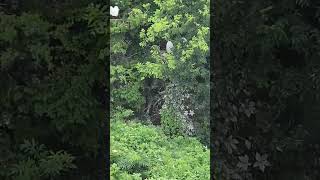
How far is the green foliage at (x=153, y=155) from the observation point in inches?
132

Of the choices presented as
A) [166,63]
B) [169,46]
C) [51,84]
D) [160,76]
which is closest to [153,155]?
[160,76]

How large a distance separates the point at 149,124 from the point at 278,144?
73.4 inches

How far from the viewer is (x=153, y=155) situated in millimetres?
3494

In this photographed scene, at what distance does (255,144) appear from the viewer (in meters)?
1.94

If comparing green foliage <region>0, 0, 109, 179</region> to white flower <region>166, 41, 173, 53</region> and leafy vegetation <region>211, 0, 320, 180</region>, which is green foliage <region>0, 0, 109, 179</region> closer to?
leafy vegetation <region>211, 0, 320, 180</region>

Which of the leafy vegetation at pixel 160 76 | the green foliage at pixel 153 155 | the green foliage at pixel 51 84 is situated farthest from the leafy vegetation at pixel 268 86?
the leafy vegetation at pixel 160 76

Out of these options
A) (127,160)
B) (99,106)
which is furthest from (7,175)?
(127,160)

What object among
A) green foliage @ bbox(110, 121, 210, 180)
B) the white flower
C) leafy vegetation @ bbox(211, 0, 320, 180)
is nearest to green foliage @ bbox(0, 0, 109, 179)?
leafy vegetation @ bbox(211, 0, 320, 180)

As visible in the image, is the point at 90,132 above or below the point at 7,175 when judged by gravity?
above

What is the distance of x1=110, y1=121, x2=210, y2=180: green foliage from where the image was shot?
3.36 meters

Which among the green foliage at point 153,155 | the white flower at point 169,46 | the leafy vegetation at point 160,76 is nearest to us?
the green foliage at point 153,155

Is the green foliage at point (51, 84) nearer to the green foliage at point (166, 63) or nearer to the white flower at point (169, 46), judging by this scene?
the green foliage at point (166, 63)

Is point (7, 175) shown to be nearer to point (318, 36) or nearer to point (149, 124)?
point (318, 36)

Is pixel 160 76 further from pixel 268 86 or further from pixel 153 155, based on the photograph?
pixel 268 86
